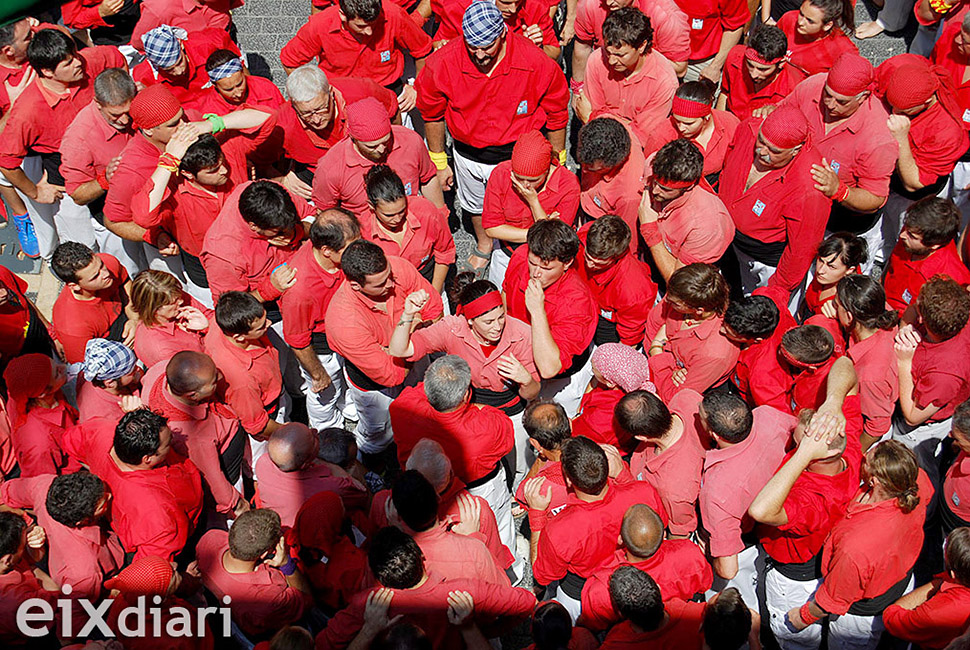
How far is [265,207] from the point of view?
5.62m

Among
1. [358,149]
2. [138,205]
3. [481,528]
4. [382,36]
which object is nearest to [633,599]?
[481,528]

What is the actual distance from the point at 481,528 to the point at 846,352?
2535 mm

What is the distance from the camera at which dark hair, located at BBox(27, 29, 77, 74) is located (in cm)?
673

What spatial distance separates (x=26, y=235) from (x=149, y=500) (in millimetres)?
4553

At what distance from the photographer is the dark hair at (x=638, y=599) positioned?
13.1 ft

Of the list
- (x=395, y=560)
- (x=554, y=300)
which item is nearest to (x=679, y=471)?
(x=554, y=300)

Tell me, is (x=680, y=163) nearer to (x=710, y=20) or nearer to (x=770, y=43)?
(x=770, y=43)

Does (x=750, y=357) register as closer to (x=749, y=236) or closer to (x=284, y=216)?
(x=749, y=236)

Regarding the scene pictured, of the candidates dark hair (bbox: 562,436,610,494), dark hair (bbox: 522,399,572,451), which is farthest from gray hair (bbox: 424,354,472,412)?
dark hair (bbox: 562,436,610,494)

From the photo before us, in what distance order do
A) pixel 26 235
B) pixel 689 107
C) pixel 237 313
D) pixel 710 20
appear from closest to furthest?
1. pixel 237 313
2. pixel 689 107
3. pixel 710 20
4. pixel 26 235

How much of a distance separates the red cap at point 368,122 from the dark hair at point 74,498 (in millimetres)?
2969

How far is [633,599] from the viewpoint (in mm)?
4004

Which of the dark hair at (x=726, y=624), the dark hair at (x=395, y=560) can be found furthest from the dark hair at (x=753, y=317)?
the dark hair at (x=395, y=560)

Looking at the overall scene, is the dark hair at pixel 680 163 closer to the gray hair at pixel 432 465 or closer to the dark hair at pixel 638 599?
the gray hair at pixel 432 465
